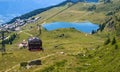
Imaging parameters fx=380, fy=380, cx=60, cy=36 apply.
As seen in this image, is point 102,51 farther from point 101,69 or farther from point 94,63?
point 101,69

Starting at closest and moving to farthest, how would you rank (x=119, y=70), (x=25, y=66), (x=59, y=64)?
(x=119, y=70) → (x=59, y=64) → (x=25, y=66)

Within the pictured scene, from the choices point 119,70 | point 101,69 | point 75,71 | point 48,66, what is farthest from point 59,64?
point 119,70

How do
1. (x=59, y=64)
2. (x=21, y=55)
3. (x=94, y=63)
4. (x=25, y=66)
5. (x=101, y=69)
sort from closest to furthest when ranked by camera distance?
(x=101, y=69) < (x=94, y=63) < (x=59, y=64) < (x=25, y=66) < (x=21, y=55)

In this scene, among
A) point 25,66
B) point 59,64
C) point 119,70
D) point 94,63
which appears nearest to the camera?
point 119,70

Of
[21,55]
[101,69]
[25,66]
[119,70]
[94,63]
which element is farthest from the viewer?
[21,55]

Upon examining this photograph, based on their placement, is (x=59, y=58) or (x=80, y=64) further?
(x=59, y=58)

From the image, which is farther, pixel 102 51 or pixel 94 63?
pixel 102 51

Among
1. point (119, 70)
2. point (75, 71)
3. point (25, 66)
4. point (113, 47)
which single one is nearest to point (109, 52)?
point (113, 47)

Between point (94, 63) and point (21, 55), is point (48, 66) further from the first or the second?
point (21, 55)

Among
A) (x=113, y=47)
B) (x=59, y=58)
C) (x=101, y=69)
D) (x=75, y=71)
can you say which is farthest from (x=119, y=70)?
(x=59, y=58)
